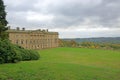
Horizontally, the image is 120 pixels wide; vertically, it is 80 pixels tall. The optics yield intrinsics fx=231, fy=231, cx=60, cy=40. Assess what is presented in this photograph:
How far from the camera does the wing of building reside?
299 feet

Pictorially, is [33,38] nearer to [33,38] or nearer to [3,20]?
[33,38]

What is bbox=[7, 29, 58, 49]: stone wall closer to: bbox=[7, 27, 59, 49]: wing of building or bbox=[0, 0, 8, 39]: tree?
bbox=[7, 27, 59, 49]: wing of building

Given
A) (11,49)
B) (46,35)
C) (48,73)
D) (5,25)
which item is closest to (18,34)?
(46,35)

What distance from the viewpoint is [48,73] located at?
66.8 ft

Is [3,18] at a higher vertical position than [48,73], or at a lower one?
higher

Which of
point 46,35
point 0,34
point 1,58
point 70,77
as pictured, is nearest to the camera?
point 70,77

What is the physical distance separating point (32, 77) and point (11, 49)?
9287 millimetres

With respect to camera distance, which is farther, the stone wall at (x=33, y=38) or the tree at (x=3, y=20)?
the stone wall at (x=33, y=38)

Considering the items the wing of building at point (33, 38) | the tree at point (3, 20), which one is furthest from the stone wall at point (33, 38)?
the tree at point (3, 20)

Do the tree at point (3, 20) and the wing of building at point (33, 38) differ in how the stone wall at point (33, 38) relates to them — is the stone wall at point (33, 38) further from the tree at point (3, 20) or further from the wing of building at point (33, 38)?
the tree at point (3, 20)

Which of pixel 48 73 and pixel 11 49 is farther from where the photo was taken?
pixel 11 49

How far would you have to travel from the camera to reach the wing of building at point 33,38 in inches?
3583

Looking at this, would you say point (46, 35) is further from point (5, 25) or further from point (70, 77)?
point (70, 77)

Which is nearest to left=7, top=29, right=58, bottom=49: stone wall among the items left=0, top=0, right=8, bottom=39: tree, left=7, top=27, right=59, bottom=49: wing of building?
left=7, top=27, right=59, bottom=49: wing of building
